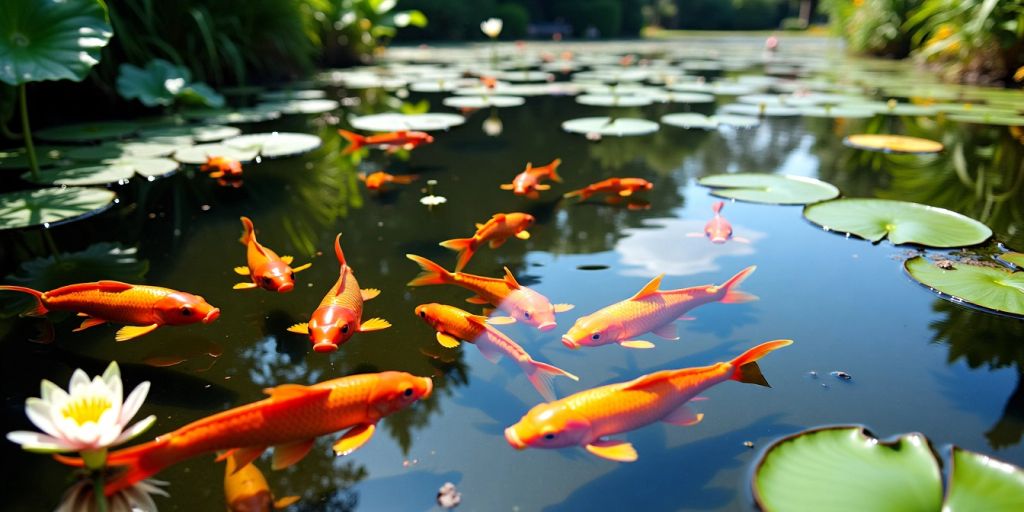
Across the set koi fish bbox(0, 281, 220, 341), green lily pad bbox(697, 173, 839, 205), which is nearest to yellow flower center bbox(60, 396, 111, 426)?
koi fish bbox(0, 281, 220, 341)

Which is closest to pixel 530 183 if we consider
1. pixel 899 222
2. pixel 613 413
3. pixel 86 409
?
pixel 899 222

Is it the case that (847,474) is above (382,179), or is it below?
below

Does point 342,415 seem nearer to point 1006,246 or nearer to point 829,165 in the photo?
point 1006,246

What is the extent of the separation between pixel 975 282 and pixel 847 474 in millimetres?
1105

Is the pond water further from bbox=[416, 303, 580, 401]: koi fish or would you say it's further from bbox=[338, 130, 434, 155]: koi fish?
bbox=[338, 130, 434, 155]: koi fish

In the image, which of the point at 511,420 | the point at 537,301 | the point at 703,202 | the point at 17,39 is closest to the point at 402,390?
the point at 511,420

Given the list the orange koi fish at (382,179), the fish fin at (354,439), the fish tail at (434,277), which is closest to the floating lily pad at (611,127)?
the orange koi fish at (382,179)

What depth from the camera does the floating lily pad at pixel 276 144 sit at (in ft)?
11.5

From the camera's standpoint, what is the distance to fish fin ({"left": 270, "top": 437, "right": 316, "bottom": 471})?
1.01 meters

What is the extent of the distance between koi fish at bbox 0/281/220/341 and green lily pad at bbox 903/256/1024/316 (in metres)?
2.06

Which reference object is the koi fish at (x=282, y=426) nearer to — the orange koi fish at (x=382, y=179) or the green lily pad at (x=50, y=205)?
the green lily pad at (x=50, y=205)

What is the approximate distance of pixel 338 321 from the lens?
52.2 inches

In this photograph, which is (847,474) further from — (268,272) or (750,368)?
(268,272)

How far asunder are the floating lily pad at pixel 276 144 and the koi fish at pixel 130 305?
213 cm
